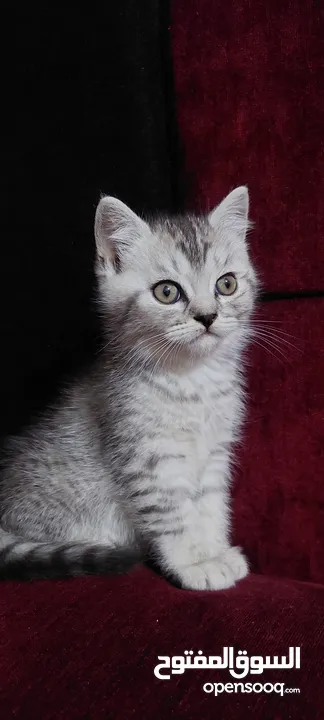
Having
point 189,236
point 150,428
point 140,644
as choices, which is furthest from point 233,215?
point 140,644

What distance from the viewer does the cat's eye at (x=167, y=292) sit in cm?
107

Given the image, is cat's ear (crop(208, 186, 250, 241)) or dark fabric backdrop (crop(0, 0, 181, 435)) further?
dark fabric backdrop (crop(0, 0, 181, 435))

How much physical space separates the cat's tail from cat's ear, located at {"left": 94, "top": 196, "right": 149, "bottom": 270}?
464 mm

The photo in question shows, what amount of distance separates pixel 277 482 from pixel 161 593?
353mm

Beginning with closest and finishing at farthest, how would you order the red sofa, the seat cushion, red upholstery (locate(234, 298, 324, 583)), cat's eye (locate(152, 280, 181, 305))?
the seat cushion → the red sofa → cat's eye (locate(152, 280, 181, 305)) → red upholstery (locate(234, 298, 324, 583))

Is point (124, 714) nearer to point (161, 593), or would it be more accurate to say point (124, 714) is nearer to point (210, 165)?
point (161, 593)

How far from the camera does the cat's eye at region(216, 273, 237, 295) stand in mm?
1108

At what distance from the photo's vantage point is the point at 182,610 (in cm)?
88

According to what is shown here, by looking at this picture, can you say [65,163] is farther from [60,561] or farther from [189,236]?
[60,561]

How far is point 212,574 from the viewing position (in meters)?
1.03

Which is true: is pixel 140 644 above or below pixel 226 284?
below

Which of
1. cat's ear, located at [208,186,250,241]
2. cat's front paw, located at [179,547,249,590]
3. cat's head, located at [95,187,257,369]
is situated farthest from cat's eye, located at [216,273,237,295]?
cat's front paw, located at [179,547,249,590]

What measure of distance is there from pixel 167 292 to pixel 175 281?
0.07 ft

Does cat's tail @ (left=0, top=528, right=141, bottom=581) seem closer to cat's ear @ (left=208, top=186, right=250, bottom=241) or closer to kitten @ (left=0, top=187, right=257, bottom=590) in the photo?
kitten @ (left=0, top=187, right=257, bottom=590)
